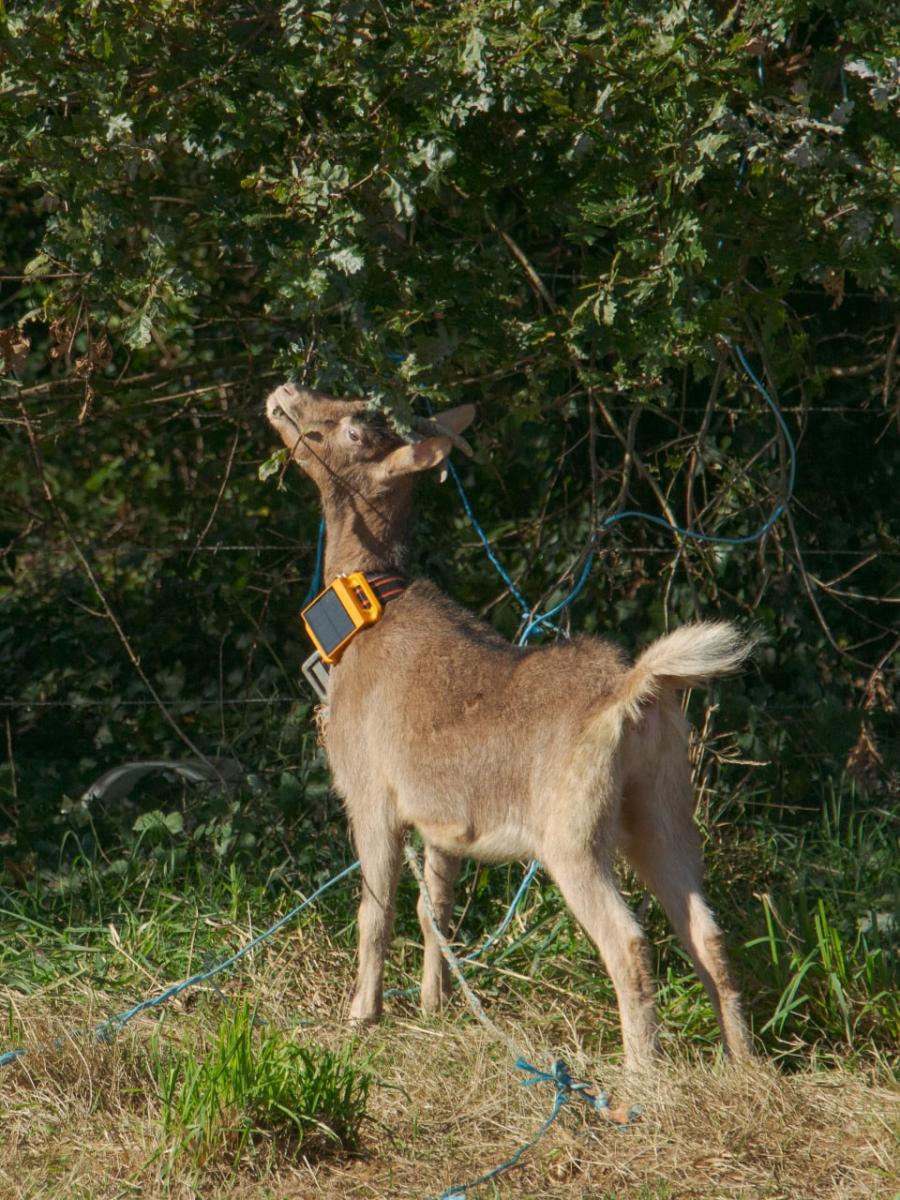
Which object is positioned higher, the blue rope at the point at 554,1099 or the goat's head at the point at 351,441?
the goat's head at the point at 351,441

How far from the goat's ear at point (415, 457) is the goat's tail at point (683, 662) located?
3.40 ft

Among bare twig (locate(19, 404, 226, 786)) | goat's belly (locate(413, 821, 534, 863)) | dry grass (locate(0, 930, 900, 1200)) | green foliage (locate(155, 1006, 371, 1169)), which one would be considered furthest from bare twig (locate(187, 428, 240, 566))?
green foliage (locate(155, 1006, 371, 1169))

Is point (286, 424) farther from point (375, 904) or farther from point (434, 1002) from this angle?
point (434, 1002)

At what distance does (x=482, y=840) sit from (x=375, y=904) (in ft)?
1.57

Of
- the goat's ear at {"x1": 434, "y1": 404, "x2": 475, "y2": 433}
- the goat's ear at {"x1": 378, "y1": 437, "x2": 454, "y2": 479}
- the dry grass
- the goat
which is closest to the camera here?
the dry grass

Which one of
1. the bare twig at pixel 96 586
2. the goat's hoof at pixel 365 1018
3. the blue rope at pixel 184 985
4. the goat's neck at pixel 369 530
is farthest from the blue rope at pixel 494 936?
the bare twig at pixel 96 586

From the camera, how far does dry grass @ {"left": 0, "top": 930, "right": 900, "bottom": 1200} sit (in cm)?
348

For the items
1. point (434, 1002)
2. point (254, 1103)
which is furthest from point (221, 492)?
point (254, 1103)

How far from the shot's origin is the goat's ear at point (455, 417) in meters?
4.94

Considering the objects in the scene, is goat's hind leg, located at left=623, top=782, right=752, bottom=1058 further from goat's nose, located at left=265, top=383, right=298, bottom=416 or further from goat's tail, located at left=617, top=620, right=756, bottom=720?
goat's nose, located at left=265, top=383, right=298, bottom=416

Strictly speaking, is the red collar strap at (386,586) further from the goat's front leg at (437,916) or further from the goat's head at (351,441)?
the goat's front leg at (437,916)

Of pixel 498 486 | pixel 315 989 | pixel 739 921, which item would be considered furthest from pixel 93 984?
pixel 498 486

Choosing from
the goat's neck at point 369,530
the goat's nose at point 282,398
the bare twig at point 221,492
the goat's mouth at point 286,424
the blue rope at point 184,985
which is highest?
the goat's nose at point 282,398

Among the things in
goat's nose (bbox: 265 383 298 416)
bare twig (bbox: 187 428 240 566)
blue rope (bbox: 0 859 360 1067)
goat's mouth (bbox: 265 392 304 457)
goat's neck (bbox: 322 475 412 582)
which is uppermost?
goat's nose (bbox: 265 383 298 416)
